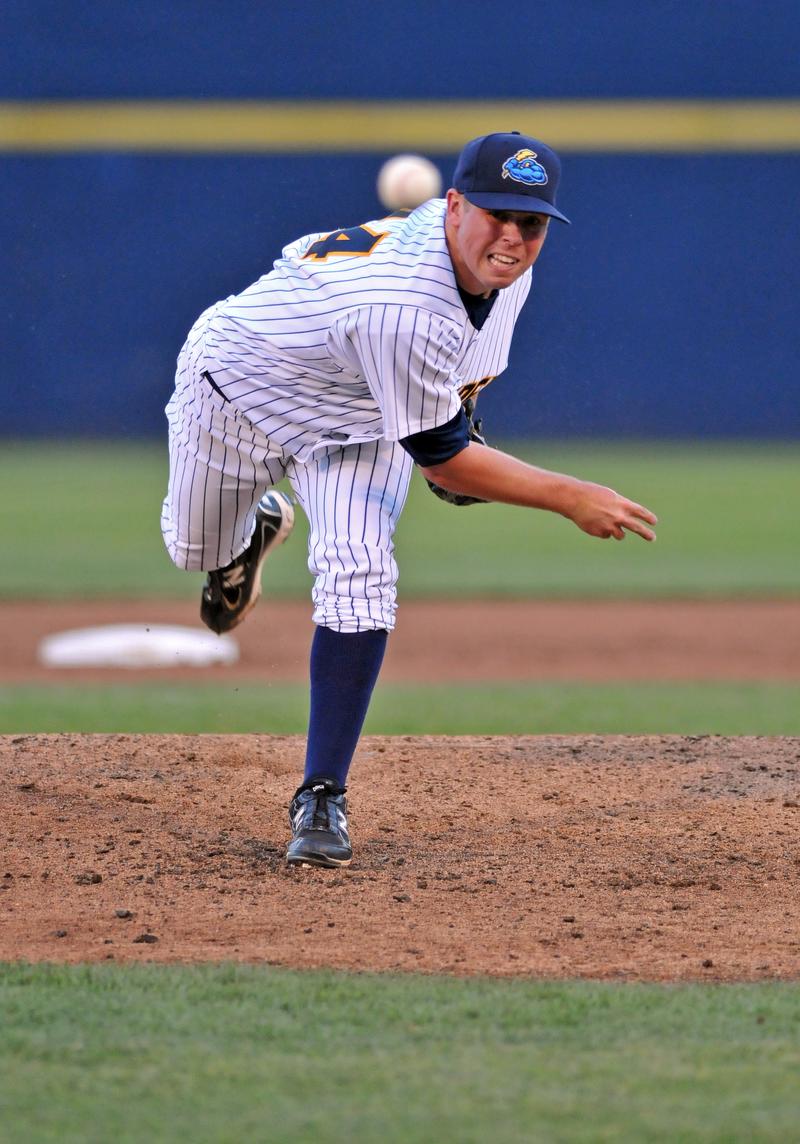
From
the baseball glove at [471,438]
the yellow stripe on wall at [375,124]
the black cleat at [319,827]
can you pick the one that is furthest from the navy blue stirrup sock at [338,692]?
the yellow stripe on wall at [375,124]

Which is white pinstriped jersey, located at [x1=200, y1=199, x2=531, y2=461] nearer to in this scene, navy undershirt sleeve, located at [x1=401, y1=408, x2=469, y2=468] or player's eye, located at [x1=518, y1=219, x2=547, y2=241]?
navy undershirt sleeve, located at [x1=401, y1=408, x2=469, y2=468]

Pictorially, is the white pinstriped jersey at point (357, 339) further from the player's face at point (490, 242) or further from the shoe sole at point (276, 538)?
the shoe sole at point (276, 538)

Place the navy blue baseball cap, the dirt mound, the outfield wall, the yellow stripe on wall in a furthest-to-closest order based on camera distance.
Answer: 1. the outfield wall
2. the yellow stripe on wall
3. the navy blue baseball cap
4. the dirt mound

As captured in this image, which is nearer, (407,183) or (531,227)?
(531,227)

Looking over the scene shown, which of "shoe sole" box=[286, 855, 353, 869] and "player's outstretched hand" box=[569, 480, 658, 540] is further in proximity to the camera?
"shoe sole" box=[286, 855, 353, 869]

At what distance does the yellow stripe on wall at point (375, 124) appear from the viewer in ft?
43.1

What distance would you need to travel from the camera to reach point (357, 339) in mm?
2691

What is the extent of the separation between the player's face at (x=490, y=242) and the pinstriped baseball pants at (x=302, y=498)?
0.46 m

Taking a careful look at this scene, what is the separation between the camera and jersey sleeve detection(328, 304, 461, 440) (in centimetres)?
262

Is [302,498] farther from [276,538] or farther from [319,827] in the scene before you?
[276,538]

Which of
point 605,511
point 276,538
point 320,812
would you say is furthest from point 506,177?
point 276,538

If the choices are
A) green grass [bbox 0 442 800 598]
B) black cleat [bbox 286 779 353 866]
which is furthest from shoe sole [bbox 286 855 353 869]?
green grass [bbox 0 442 800 598]

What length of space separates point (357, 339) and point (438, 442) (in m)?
0.23

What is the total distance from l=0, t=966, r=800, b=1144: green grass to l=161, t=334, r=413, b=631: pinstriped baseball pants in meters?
0.86
